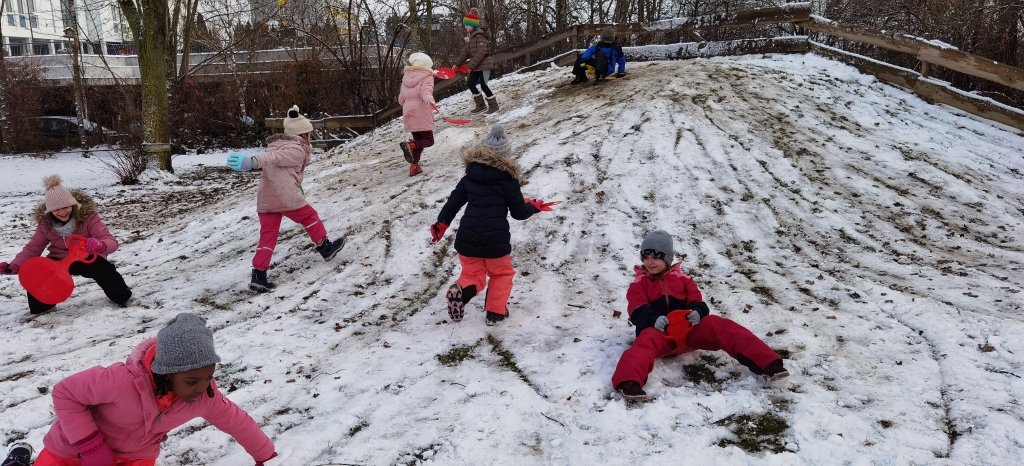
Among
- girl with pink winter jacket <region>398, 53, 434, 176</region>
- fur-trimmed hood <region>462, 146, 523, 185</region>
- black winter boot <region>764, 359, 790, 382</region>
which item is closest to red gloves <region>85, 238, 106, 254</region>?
fur-trimmed hood <region>462, 146, 523, 185</region>

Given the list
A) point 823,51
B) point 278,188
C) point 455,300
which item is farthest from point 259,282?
point 823,51

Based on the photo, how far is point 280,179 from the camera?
611 cm

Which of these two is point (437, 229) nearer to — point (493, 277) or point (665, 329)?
point (493, 277)

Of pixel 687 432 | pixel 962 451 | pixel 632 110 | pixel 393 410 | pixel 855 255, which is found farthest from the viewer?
pixel 632 110

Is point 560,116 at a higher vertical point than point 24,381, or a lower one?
higher

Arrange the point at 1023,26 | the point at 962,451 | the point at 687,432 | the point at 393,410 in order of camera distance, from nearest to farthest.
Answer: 1. the point at 962,451
2. the point at 687,432
3. the point at 393,410
4. the point at 1023,26

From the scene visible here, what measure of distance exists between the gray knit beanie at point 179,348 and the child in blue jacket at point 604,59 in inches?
408

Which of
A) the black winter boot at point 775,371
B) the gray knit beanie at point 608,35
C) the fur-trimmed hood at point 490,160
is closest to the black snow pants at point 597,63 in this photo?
the gray knit beanie at point 608,35

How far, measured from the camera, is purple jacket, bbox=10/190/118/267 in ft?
17.5

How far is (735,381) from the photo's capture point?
4.00 meters

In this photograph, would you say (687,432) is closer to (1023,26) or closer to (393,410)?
(393,410)

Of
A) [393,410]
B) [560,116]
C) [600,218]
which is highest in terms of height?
[560,116]

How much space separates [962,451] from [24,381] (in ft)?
18.7

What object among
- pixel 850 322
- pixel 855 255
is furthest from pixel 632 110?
pixel 850 322
